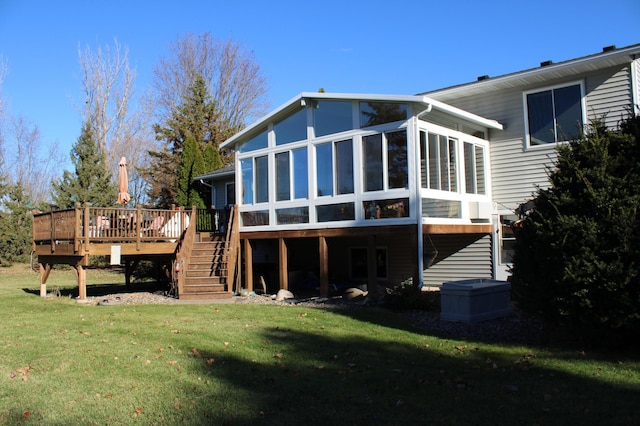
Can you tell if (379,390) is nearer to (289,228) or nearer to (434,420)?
(434,420)

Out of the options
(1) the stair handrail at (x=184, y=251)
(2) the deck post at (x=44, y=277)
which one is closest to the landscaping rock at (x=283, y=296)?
(1) the stair handrail at (x=184, y=251)

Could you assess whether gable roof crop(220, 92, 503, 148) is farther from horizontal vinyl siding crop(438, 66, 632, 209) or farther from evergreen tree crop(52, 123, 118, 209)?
evergreen tree crop(52, 123, 118, 209)

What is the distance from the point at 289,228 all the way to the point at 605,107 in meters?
8.48

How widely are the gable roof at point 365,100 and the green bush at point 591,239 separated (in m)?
5.30

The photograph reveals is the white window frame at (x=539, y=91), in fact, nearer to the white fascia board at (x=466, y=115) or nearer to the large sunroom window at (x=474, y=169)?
the white fascia board at (x=466, y=115)

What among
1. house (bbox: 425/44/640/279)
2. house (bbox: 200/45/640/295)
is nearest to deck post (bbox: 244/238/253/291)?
house (bbox: 200/45/640/295)

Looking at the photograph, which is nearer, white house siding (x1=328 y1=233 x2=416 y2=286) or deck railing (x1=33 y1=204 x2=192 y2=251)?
deck railing (x1=33 y1=204 x2=192 y2=251)

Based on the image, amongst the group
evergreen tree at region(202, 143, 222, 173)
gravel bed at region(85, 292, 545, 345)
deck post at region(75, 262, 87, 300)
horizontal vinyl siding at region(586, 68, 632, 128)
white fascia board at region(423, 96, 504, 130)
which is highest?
evergreen tree at region(202, 143, 222, 173)

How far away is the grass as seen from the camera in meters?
4.38

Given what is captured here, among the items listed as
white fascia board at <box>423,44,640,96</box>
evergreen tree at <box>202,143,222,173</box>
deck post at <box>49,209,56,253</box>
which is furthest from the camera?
evergreen tree at <box>202,143,222,173</box>

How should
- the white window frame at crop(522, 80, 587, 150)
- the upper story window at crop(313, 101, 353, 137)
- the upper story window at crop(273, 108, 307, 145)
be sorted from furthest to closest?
the upper story window at crop(273, 108, 307, 145) < the upper story window at crop(313, 101, 353, 137) < the white window frame at crop(522, 80, 587, 150)

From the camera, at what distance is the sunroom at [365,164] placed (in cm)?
1226

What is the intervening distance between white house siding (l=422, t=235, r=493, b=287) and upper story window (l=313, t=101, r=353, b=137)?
4.63 meters

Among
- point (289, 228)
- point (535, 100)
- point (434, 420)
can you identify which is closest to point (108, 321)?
point (289, 228)
